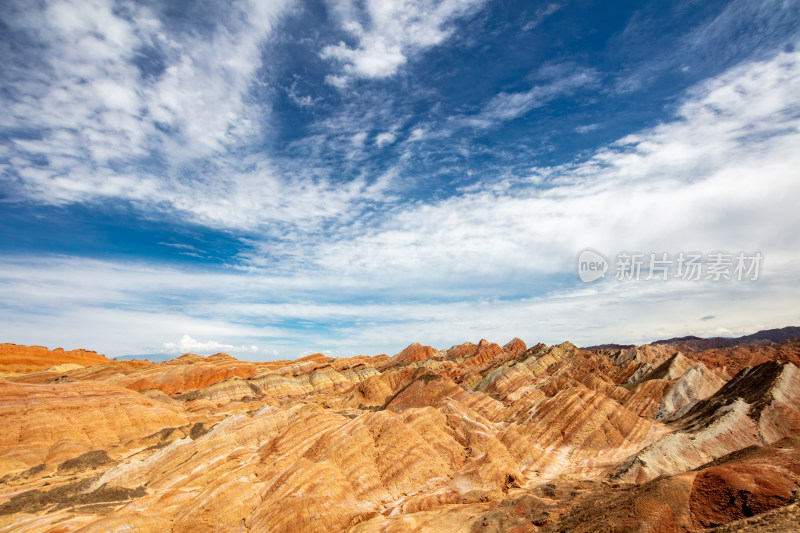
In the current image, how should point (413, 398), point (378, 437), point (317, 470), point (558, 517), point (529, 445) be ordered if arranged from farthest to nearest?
1. point (413, 398)
2. point (529, 445)
3. point (378, 437)
4. point (317, 470)
5. point (558, 517)

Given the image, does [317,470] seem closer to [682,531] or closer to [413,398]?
[682,531]

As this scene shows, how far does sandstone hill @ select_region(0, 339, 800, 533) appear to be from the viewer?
934 inches

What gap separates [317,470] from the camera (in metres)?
36.6

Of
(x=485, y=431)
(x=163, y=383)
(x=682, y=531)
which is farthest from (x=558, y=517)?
(x=163, y=383)

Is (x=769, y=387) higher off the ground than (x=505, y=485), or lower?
higher

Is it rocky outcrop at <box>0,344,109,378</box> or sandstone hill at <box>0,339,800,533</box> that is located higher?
rocky outcrop at <box>0,344,109,378</box>

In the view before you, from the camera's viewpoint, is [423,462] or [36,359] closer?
[423,462]

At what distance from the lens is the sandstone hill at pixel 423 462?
2373 centimetres

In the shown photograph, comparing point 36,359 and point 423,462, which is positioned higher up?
point 36,359

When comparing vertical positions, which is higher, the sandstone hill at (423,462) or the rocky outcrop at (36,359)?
the rocky outcrop at (36,359)

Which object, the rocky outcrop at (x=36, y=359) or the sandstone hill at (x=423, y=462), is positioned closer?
the sandstone hill at (x=423, y=462)

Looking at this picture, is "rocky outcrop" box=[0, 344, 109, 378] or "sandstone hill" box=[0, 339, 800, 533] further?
"rocky outcrop" box=[0, 344, 109, 378]

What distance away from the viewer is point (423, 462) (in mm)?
42062

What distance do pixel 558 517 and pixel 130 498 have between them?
Answer: 133 ft
